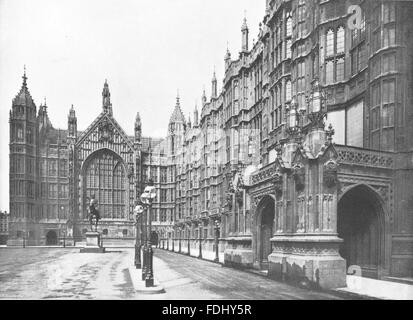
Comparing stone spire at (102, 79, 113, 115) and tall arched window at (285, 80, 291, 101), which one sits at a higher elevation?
stone spire at (102, 79, 113, 115)

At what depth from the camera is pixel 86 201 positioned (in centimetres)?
9431

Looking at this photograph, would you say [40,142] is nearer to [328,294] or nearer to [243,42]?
[243,42]

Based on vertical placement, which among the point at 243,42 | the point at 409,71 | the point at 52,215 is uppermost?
the point at 243,42

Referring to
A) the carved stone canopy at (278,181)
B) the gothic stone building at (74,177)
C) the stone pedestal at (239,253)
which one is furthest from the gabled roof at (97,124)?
the carved stone canopy at (278,181)

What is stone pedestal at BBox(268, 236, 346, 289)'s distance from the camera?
19.9 metres

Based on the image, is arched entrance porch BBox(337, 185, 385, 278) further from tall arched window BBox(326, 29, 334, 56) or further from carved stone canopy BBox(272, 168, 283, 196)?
tall arched window BBox(326, 29, 334, 56)

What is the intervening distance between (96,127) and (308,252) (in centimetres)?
8102

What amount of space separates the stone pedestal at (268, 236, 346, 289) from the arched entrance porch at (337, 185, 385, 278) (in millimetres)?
2879

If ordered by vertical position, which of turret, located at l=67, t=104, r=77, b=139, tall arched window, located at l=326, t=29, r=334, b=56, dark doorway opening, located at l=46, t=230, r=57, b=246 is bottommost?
dark doorway opening, located at l=46, t=230, r=57, b=246

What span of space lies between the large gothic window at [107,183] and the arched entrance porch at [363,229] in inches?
3001

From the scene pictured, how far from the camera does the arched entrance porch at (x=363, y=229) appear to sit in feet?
73.4

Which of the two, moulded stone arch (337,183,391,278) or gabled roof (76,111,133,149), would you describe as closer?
moulded stone arch (337,183,391,278)

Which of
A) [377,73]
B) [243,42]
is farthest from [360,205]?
[243,42]

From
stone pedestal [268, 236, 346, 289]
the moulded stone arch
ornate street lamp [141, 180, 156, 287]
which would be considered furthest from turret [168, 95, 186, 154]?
stone pedestal [268, 236, 346, 289]
